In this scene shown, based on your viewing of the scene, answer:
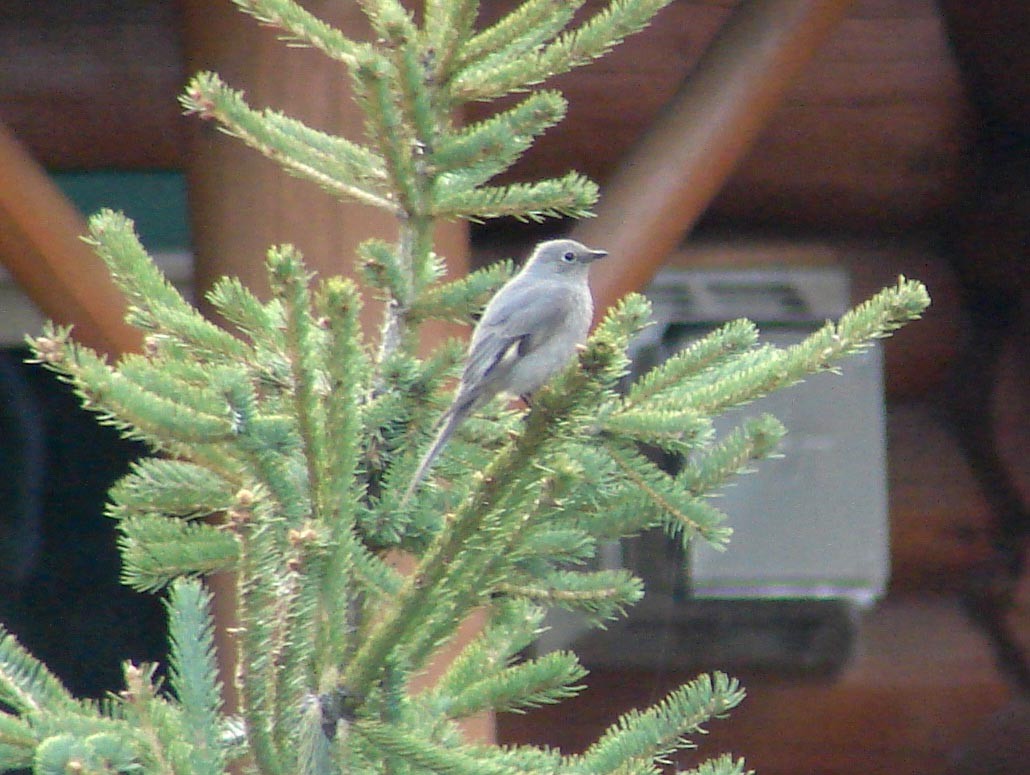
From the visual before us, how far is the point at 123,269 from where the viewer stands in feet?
5.31

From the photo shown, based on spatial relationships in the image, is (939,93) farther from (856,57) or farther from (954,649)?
(954,649)

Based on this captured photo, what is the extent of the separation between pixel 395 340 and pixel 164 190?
2470 millimetres

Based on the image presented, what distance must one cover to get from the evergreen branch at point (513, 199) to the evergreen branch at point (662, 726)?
578mm

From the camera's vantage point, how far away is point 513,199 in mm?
1666

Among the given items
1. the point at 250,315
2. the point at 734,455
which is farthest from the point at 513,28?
the point at 734,455

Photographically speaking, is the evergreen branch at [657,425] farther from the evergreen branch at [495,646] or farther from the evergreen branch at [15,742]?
the evergreen branch at [15,742]

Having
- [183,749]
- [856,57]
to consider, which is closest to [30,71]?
[856,57]

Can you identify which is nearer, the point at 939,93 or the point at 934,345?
the point at 939,93

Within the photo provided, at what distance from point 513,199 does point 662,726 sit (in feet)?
2.04

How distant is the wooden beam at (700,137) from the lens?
2648 mm

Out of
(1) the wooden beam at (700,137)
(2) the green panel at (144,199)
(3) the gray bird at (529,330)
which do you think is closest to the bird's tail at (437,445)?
(3) the gray bird at (529,330)

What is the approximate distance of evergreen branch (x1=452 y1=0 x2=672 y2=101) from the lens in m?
1.62

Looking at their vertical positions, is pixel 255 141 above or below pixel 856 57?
below

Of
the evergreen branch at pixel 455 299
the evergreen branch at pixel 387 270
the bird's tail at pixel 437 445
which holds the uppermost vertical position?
the evergreen branch at pixel 387 270
